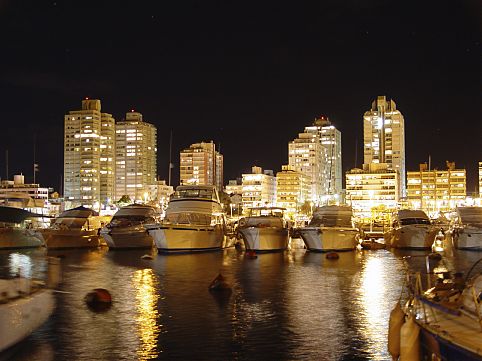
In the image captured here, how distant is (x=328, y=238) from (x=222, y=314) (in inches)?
1447

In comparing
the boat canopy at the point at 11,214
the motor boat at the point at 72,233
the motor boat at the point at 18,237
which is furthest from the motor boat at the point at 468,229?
the boat canopy at the point at 11,214

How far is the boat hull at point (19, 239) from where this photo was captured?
7012 centimetres

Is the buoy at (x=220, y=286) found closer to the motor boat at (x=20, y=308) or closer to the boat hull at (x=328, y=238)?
the motor boat at (x=20, y=308)

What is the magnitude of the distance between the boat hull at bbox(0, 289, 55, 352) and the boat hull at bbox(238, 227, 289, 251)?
4219 cm

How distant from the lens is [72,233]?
72000mm

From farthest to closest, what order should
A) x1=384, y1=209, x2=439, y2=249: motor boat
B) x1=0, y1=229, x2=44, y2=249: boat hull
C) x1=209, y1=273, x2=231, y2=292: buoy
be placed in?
x1=384, y1=209, x2=439, y2=249: motor boat, x1=0, y1=229, x2=44, y2=249: boat hull, x1=209, y1=273, x2=231, y2=292: buoy

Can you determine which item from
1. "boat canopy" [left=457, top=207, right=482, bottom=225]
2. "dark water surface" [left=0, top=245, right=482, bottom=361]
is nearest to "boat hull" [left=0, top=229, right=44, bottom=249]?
"dark water surface" [left=0, top=245, right=482, bottom=361]

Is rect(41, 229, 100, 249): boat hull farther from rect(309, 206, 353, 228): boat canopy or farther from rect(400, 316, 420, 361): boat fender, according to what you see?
rect(400, 316, 420, 361): boat fender

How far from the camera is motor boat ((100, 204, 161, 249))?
69562mm

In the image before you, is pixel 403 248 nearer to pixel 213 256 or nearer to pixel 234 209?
pixel 213 256

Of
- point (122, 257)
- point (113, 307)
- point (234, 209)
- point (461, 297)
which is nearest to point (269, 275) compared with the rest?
point (113, 307)

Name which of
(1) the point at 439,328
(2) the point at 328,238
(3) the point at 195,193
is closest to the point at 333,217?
(2) the point at 328,238

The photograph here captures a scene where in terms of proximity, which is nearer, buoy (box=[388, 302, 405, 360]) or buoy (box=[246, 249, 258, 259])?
buoy (box=[388, 302, 405, 360])

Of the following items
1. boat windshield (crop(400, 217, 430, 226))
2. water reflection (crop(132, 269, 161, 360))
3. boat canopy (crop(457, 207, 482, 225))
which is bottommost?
water reflection (crop(132, 269, 161, 360))
